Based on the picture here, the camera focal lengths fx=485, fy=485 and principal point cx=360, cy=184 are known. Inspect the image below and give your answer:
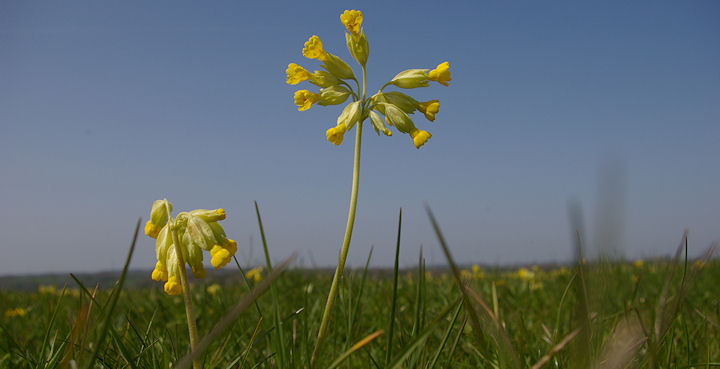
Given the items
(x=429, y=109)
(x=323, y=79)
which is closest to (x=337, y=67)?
(x=323, y=79)

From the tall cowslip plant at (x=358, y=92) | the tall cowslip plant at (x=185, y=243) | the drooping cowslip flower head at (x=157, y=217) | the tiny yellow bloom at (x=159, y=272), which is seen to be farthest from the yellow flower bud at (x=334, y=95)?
the tiny yellow bloom at (x=159, y=272)

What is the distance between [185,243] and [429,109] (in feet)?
4.41

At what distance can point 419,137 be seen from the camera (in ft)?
7.89

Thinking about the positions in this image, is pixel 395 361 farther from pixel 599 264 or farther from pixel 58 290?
pixel 58 290

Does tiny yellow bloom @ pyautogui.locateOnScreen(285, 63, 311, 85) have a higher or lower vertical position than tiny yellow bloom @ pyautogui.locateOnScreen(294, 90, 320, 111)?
higher

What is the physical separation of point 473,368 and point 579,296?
6.43 ft

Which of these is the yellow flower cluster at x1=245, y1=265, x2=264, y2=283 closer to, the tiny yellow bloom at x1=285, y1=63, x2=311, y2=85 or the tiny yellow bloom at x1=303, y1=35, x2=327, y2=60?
the tiny yellow bloom at x1=285, y1=63, x2=311, y2=85

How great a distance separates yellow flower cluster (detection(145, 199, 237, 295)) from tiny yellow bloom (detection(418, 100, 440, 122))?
1.13 meters

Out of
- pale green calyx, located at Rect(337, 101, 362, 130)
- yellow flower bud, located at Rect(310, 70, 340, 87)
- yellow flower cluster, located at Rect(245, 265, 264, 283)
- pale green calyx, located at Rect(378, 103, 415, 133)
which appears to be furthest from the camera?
yellow flower cluster, located at Rect(245, 265, 264, 283)

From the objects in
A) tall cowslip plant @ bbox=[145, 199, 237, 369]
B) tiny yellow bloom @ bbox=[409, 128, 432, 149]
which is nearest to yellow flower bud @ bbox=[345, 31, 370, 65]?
tiny yellow bloom @ bbox=[409, 128, 432, 149]

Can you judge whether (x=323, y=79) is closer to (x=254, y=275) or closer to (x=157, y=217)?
(x=157, y=217)

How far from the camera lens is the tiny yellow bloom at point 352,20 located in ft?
7.80

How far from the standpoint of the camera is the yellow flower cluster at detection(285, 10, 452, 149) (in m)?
2.32

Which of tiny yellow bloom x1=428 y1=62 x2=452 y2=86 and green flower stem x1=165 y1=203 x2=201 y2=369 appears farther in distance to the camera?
tiny yellow bloom x1=428 y1=62 x2=452 y2=86
